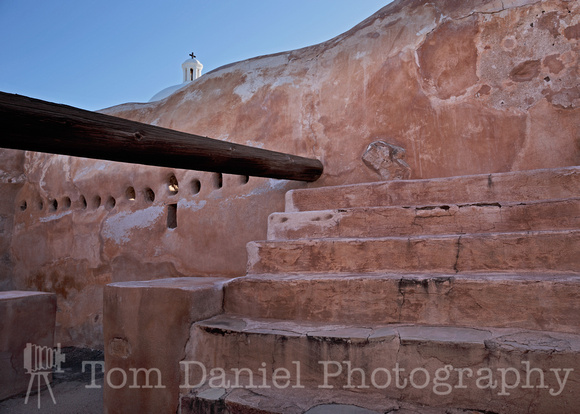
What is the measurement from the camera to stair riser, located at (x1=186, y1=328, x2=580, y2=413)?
4.19 feet

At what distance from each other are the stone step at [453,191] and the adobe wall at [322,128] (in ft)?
2.74

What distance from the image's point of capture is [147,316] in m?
1.91

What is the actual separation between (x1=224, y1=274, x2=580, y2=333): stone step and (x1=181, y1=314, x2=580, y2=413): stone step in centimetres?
6

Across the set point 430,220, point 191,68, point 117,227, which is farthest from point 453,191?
point 191,68

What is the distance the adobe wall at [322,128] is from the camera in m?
3.09

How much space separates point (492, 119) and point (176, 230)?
135 inches

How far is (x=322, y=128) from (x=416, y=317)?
104 inches

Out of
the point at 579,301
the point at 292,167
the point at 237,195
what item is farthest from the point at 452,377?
the point at 237,195

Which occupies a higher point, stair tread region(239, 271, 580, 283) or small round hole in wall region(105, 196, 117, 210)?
small round hole in wall region(105, 196, 117, 210)

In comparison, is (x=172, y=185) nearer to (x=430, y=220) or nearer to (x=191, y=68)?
(x=430, y=220)

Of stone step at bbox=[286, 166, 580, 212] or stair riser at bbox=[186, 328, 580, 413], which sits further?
stone step at bbox=[286, 166, 580, 212]

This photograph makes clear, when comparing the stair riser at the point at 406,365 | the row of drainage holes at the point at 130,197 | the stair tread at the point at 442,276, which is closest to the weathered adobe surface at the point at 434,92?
the row of drainage holes at the point at 130,197

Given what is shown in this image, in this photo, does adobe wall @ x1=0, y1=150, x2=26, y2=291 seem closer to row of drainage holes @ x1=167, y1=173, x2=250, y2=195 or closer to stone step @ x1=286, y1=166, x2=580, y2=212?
row of drainage holes @ x1=167, y1=173, x2=250, y2=195

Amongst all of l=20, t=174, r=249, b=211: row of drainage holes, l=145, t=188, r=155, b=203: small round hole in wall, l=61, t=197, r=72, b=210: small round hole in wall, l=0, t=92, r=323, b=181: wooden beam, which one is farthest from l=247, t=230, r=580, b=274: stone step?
l=61, t=197, r=72, b=210: small round hole in wall
